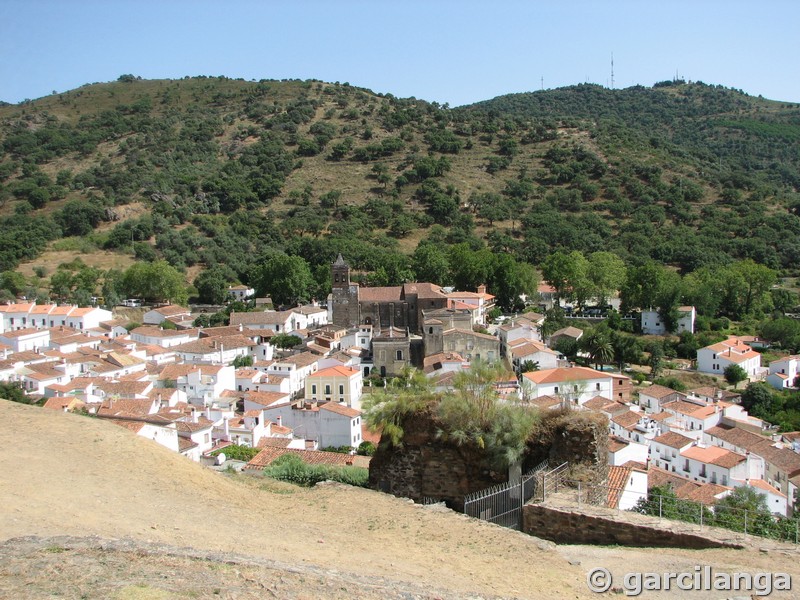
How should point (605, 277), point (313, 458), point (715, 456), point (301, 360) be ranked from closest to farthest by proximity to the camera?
point (313, 458) < point (715, 456) < point (301, 360) < point (605, 277)

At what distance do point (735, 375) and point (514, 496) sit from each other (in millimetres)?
31538

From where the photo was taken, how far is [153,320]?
153ft

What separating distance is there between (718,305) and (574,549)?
45.8 meters

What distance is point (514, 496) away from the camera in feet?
31.1

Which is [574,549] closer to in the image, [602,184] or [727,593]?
[727,593]

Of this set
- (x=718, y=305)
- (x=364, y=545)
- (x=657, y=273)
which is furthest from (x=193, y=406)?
(x=718, y=305)

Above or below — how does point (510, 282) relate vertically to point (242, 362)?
above

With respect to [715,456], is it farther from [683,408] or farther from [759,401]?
[759,401]

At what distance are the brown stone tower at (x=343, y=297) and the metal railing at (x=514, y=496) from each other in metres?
35.0

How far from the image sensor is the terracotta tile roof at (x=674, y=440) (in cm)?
2547

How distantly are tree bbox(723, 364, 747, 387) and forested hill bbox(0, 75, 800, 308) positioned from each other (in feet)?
57.8

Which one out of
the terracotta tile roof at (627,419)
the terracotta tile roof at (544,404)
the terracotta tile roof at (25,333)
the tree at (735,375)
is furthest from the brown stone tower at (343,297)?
the terracotta tile roof at (544,404)

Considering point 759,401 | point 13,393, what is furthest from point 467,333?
point 13,393

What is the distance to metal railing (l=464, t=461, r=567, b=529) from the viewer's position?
30.0 ft
